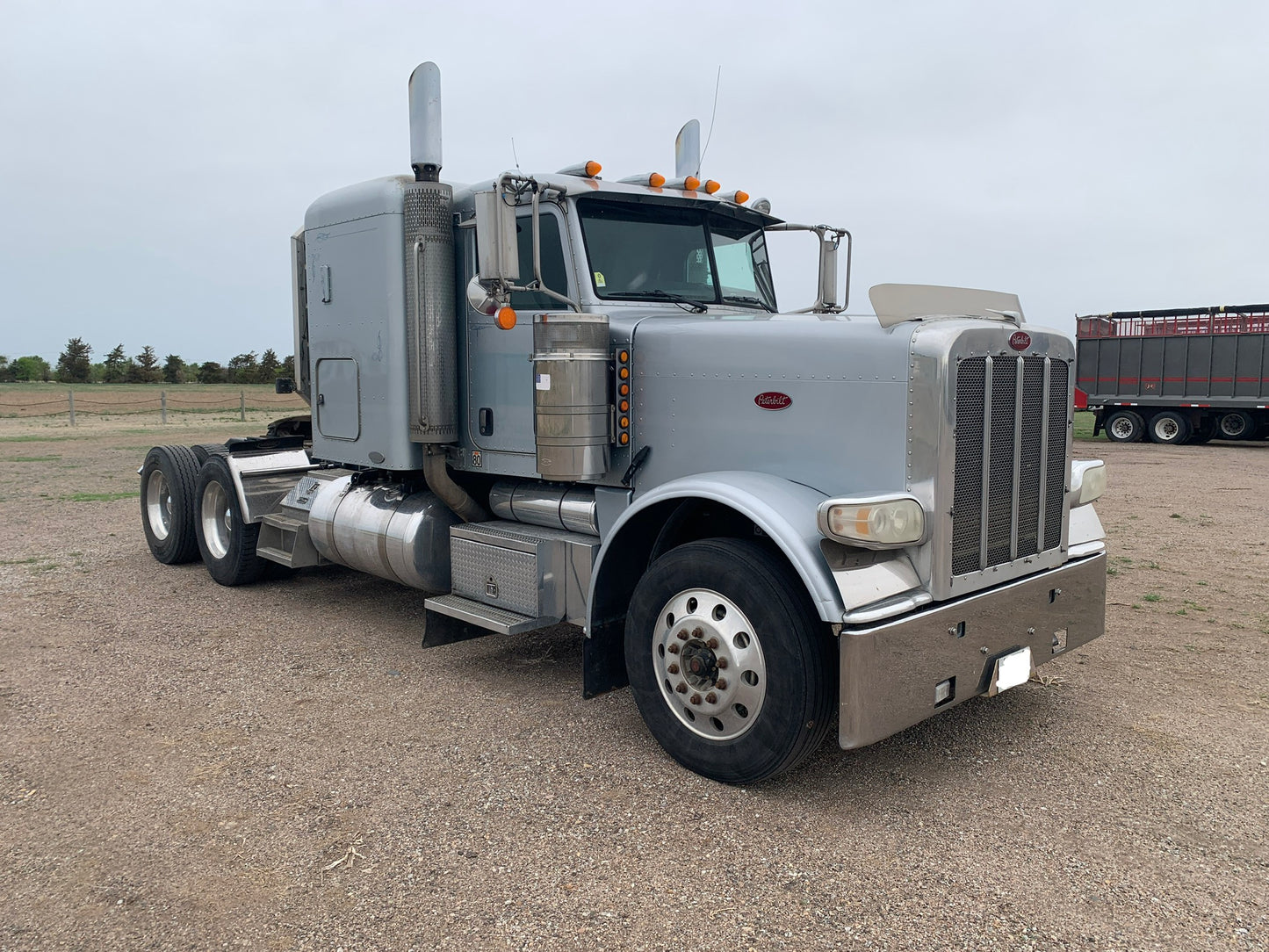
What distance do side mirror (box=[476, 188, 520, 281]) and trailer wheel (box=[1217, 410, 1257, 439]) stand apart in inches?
904

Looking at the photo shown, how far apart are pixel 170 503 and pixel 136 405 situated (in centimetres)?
3310

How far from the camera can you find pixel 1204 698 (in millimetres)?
4934

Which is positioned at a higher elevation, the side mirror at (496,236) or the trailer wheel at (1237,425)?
the side mirror at (496,236)

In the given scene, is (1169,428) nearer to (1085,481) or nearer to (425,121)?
(1085,481)

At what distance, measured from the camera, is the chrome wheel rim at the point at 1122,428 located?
2392 centimetres

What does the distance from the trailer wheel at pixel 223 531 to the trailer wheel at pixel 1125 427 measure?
22.3m

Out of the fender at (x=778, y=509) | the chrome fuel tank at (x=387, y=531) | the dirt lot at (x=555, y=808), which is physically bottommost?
the dirt lot at (x=555, y=808)

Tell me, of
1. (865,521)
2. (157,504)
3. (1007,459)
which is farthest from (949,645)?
(157,504)

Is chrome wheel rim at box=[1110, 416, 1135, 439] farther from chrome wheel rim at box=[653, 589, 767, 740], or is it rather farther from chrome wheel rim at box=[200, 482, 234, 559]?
chrome wheel rim at box=[653, 589, 767, 740]

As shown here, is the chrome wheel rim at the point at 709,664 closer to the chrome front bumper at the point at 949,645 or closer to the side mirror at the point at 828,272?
the chrome front bumper at the point at 949,645

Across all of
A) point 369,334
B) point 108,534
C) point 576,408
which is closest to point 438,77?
point 369,334

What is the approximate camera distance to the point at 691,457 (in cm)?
455

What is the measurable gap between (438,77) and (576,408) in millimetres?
2300

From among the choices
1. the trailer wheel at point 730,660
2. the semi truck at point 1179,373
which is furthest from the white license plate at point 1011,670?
the semi truck at point 1179,373
